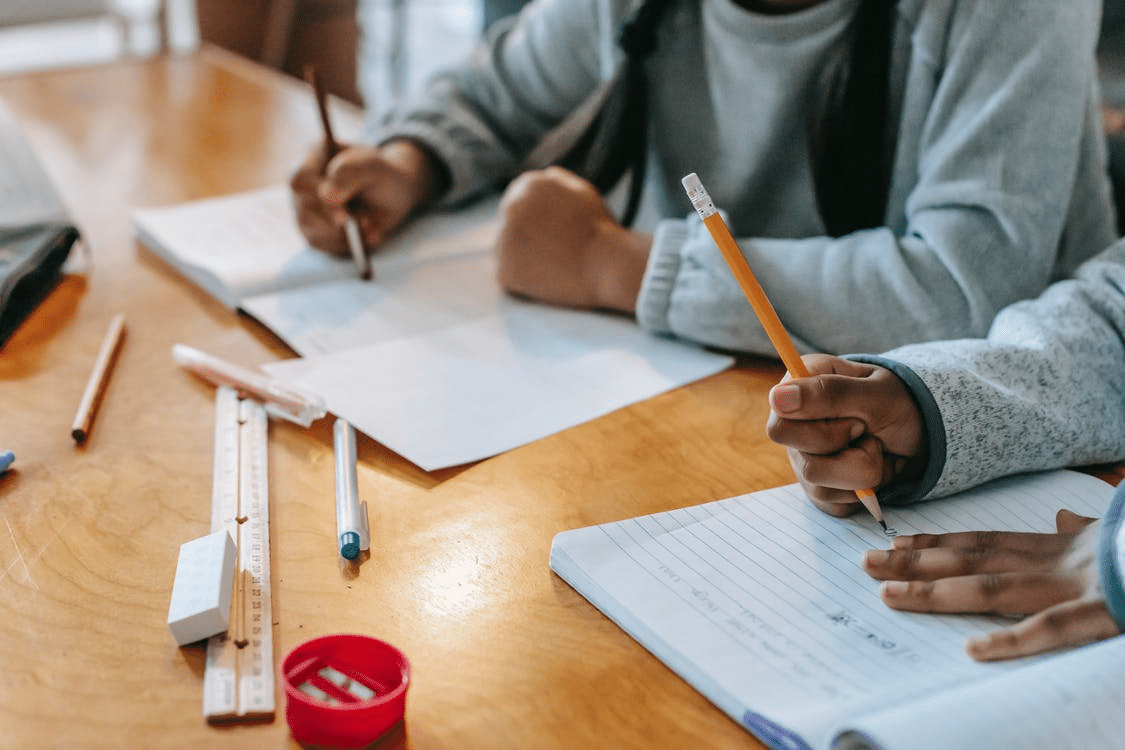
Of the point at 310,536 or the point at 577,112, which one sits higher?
the point at 577,112

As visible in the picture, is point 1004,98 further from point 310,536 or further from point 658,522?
point 310,536

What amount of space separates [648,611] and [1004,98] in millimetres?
475

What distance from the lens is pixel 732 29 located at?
92cm

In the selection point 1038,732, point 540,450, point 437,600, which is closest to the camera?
point 1038,732

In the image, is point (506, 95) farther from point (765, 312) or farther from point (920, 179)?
point (765, 312)

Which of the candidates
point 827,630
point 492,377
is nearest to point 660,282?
point 492,377

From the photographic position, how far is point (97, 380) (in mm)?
726

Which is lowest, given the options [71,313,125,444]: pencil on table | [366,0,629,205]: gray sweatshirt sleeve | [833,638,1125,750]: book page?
[71,313,125,444]: pencil on table

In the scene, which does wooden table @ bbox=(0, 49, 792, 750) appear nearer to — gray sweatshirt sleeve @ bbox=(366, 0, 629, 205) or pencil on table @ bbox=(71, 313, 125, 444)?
pencil on table @ bbox=(71, 313, 125, 444)

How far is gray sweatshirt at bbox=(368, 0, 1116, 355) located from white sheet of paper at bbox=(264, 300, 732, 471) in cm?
4

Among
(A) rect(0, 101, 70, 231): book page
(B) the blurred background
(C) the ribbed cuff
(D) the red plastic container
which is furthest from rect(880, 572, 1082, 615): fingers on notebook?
(B) the blurred background

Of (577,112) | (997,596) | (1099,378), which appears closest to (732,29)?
(577,112)

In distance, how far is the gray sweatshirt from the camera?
0.75 meters

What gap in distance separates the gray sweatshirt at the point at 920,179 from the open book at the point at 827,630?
0.60ft
